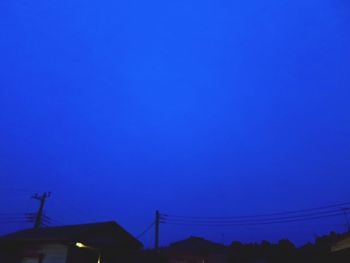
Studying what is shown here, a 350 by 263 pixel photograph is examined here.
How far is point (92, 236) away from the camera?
19.8 metres

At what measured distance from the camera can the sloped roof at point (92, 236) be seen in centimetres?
1786

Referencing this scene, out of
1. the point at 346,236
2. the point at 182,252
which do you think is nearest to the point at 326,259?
the point at 346,236

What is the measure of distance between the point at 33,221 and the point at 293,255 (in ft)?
→ 99.4

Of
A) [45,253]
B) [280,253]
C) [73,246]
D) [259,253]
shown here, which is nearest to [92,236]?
[73,246]

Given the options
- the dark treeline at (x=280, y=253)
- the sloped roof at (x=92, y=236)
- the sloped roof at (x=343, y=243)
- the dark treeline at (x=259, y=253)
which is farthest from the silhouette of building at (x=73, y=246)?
the sloped roof at (x=343, y=243)

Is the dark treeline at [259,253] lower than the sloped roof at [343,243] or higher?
higher

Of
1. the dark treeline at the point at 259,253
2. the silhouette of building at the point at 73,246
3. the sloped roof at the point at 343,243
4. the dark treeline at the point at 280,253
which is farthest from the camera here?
the dark treeline at the point at 280,253

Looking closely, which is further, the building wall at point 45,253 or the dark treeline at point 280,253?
the dark treeline at point 280,253

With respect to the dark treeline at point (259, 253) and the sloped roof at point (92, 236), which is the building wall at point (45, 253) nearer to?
the sloped roof at point (92, 236)

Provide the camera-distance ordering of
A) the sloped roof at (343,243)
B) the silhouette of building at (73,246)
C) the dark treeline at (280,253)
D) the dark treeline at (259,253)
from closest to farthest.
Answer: the sloped roof at (343,243) < the silhouette of building at (73,246) < the dark treeline at (259,253) < the dark treeline at (280,253)

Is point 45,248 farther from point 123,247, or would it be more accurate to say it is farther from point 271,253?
point 271,253

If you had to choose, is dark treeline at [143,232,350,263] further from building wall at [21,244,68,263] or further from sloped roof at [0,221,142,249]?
building wall at [21,244,68,263]

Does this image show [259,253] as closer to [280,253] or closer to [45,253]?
[280,253]

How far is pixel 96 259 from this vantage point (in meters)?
19.8
